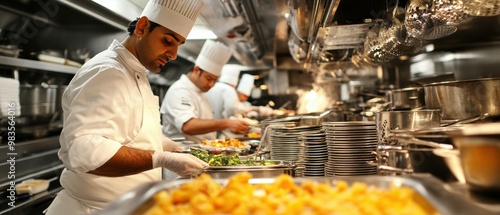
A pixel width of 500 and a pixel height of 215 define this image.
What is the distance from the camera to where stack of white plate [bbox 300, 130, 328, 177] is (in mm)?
2119

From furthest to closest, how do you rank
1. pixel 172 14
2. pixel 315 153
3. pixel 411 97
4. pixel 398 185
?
pixel 411 97 → pixel 172 14 → pixel 315 153 → pixel 398 185

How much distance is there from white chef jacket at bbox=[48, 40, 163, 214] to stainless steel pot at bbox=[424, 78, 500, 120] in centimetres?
175

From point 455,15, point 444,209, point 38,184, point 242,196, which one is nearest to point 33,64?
point 38,184

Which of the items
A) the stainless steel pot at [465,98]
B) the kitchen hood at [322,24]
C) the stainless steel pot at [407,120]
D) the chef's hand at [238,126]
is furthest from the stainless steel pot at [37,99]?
the stainless steel pot at [465,98]

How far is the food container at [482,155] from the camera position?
3.38ft

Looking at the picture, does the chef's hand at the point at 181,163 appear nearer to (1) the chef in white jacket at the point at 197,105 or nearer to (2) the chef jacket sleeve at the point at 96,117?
(2) the chef jacket sleeve at the point at 96,117

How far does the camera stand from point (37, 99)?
4023 millimetres

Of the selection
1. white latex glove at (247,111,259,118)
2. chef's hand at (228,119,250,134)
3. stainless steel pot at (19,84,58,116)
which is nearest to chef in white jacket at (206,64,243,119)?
white latex glove at (247,111,259,118)

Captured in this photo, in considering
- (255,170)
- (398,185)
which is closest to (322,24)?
(255,170)

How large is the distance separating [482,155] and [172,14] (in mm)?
Answer: 1890

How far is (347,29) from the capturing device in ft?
9.19

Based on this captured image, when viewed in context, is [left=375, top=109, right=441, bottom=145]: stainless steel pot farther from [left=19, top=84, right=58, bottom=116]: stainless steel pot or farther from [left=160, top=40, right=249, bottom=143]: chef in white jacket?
[left=19, top=84, right=58, bottom=116]: stainless steel pot

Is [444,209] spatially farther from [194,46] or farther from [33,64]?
[194,46]

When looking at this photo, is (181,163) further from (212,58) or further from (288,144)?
(212,58)
